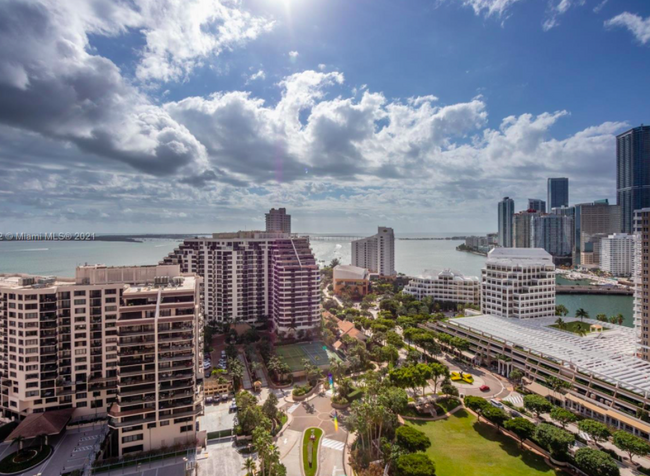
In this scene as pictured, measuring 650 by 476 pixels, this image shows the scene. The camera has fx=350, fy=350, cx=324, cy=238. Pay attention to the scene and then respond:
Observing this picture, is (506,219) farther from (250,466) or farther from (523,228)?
(250,466)

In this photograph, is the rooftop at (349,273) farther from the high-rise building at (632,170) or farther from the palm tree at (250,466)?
the high-rise building at (632,170)

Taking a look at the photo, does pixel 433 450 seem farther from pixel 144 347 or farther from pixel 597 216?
pixel 597 216

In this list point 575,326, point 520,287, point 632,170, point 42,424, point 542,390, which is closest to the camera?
point 42,424

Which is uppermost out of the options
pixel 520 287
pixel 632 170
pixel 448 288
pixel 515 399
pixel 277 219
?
pixel 632 170

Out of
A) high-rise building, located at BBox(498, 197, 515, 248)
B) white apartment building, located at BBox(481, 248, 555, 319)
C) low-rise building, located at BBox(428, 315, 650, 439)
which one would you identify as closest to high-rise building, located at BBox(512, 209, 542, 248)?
high-rise building, located at BBox(498, 197, 515, 248)

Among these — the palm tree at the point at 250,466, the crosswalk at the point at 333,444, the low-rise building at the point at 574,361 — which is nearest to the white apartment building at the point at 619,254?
the low-rise building at the point at 574,361

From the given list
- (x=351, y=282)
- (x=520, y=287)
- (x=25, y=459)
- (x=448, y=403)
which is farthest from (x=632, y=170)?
(x=25, y=459)
